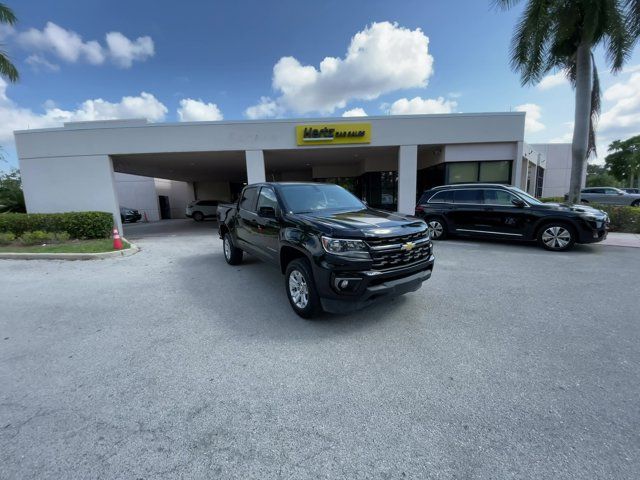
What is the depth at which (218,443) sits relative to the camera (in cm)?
204

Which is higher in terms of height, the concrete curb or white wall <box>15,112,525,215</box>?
white wall <box>15,112,525,215</box>

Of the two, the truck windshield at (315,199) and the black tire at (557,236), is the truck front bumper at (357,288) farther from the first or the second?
the black tire at (557,236)

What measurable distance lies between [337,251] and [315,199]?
1.74 m

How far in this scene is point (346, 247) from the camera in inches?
138

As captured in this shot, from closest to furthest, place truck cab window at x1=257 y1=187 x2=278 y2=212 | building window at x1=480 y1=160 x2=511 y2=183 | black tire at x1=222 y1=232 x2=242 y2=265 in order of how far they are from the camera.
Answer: truck cab window at x1=257 y1=187 x2=278 y2=212 < black tire at x1=222 y1=232 x2=242 y2=265 < building window at x1=480 y1=160 x2=511 y2=183

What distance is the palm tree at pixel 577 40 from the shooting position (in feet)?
31.1

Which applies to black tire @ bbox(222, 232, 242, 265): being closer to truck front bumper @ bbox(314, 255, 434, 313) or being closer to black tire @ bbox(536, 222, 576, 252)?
truck front bumper @ bbox(314, 255, 434, 313)

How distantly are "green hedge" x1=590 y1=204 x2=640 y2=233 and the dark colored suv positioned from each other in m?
4.21

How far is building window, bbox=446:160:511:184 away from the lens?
13.1 metres

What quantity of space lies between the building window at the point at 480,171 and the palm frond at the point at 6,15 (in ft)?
65.4

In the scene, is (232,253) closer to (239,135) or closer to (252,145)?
(252,145)

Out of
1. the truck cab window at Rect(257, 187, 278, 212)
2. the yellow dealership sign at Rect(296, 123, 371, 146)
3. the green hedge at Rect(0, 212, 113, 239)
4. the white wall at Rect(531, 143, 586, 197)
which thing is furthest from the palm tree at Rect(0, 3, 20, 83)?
the white wall at Rect(531, 143, 586, 197)

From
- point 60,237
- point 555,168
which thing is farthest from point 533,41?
point 555,168

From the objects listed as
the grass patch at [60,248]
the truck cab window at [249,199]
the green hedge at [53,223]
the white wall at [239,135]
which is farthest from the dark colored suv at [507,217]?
the green hedge at [53,223]
